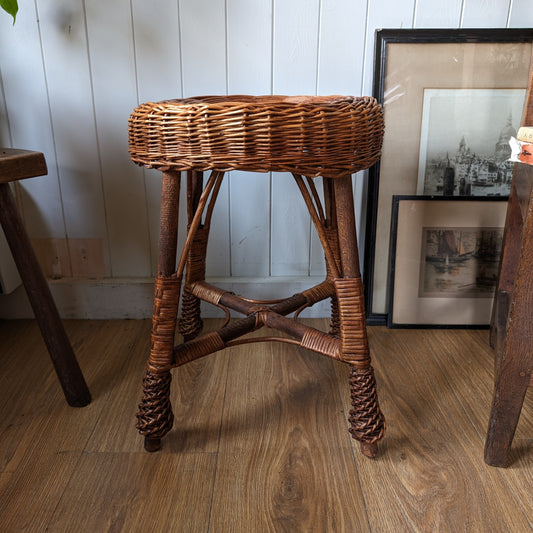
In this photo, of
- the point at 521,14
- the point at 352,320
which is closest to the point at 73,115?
the point at 352,320

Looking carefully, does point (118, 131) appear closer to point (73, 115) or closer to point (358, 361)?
point (73, 115)

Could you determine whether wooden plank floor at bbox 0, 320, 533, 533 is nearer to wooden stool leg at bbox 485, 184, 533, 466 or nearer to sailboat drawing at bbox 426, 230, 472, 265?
wooden stool leg at bbox 485, 184, 533, 466

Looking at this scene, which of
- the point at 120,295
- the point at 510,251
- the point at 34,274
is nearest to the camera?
the point at 34,274

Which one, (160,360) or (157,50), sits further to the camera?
(157,50)

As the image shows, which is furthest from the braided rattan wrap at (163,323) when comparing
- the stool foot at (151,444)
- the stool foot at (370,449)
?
the stool foot at (370,449)

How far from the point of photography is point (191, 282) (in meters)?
1.24

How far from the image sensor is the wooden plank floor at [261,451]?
80cm

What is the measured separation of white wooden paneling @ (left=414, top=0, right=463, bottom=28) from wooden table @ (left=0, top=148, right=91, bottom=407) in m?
0.92

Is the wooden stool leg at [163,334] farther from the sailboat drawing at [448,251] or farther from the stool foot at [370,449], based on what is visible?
the sailboat drawing at [448,251]

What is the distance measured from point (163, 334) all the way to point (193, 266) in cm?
34

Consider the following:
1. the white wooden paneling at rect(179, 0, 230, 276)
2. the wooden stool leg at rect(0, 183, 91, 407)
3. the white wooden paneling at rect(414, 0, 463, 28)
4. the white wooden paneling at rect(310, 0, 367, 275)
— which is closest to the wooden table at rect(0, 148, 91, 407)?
the wooden stool leg at rect(0, 183, 91, 407)

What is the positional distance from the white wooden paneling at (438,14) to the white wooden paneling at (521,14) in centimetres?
12

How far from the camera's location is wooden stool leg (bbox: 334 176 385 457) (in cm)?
84

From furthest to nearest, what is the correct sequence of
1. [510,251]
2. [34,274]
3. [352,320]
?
[510,251] → [34,274] → [352,320]
